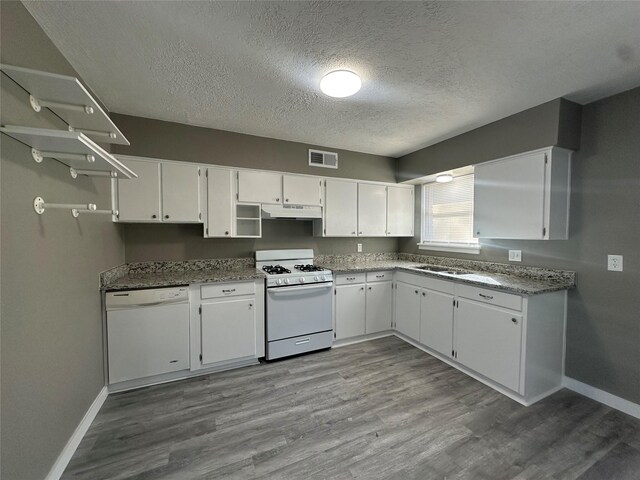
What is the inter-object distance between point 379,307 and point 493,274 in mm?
1382

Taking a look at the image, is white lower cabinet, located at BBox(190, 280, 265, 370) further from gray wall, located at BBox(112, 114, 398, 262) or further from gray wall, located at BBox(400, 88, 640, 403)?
gray wall, located at BBox(400, 88, 640, 403)

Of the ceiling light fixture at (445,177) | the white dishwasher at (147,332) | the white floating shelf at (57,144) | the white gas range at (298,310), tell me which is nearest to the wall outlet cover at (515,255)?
the ceiling light fixture at (445,177)

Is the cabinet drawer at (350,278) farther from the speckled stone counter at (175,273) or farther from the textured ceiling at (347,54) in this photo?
the textured ceiling at (347,54)

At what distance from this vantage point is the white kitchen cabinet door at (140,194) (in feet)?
8.12

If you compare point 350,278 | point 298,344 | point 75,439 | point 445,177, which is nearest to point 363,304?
point 350,278

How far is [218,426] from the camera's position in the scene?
73.5 inches

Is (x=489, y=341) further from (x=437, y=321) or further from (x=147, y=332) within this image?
(x=147, y=332)

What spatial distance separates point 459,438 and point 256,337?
1.94 meters

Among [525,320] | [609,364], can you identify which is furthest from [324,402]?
[609,364]

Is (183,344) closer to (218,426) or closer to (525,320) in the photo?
(218,426)

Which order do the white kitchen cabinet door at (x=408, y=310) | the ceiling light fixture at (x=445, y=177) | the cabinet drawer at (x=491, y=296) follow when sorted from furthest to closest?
the ceiling light fixture at (x=445, y=177) → the white kitchen cabinet door at (x=408, y=310) → the cabinet drawer at (x=491, y=296)

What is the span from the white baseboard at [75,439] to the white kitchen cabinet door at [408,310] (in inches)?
124

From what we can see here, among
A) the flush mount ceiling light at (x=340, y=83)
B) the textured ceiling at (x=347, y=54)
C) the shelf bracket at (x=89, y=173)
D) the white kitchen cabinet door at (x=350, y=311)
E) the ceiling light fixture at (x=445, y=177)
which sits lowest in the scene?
the white kitchen cabinet door at (x=350, y=311)

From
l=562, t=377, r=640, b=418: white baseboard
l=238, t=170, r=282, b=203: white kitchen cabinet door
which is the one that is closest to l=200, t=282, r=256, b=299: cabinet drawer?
l=238, t=170, r=282, b=203: white kitchen cabinet door
